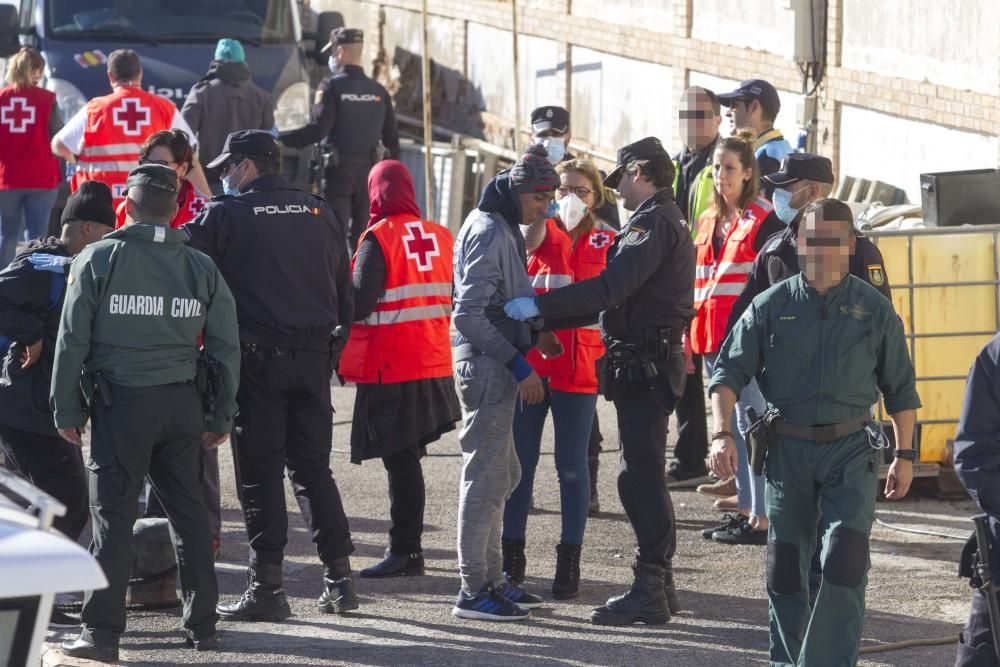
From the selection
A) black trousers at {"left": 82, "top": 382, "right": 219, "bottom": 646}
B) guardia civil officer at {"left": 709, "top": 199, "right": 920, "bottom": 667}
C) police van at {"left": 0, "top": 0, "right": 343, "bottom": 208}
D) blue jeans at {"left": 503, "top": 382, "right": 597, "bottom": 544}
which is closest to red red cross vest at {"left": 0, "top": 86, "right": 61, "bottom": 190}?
police van at {"left": 0, "top": 0, "right": 343, "bottom": 208}

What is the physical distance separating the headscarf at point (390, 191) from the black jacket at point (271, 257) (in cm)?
53

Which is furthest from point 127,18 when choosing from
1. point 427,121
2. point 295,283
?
point 295,283

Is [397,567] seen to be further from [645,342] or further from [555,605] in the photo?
[645,342]

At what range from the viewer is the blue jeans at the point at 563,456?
7020 millimetres

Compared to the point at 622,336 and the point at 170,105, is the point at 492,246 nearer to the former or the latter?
the point at 622,336

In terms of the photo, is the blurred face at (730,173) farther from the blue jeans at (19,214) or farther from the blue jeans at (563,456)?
the blue jeans at (19,214)

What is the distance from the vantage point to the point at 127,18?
1334cm

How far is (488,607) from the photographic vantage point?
6680mm

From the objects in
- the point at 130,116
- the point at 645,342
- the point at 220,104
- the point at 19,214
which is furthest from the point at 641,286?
the point at 19,214

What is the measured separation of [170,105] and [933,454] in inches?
194

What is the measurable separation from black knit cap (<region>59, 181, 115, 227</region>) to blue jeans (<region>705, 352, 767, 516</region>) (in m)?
2.82

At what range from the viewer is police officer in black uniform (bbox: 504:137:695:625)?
6.55 metres

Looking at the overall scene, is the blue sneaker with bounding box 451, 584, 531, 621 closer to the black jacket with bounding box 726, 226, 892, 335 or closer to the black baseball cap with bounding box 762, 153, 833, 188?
the black jacket with bounding box 726, 226, 892, 335

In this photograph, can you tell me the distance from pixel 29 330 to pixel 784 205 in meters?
3.07
